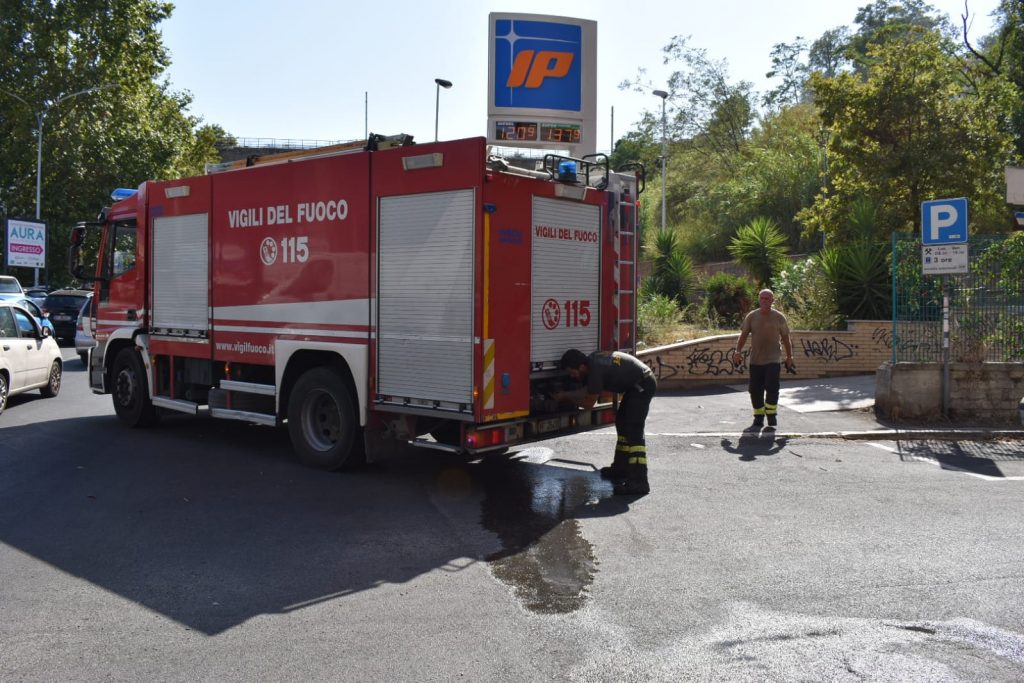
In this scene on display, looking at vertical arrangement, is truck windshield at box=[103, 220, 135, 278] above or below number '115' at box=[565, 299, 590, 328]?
above

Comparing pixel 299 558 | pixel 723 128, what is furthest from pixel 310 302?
pixel 723 128

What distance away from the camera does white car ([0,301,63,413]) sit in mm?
13000

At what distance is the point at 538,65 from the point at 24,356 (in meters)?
10.00

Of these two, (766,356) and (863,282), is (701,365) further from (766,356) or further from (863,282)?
(766,356)

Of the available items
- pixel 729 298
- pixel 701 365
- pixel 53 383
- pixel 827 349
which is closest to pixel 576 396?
pixel 701 365

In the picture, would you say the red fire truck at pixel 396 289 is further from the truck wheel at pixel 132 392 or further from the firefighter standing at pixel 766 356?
the firefighter standing at pixel 766 356

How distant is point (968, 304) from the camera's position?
40.0 ft

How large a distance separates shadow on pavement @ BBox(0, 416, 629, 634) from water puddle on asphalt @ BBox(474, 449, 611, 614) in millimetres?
17

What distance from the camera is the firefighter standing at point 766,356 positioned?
1155cm

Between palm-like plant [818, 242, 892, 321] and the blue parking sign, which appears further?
palm-like plant [818, 242, 892, 321]

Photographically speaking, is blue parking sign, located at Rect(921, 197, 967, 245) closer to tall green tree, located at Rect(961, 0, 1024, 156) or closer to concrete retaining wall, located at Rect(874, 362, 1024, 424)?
concrete retaining wall, located at Rect(874, 362, 1024, 424)

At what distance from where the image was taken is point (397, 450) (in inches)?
344

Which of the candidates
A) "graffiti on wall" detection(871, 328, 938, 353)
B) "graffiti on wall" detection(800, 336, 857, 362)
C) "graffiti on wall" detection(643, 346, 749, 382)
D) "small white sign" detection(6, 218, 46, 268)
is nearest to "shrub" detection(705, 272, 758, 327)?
"graffiti on wall" detection(800, 336, 857, 362)

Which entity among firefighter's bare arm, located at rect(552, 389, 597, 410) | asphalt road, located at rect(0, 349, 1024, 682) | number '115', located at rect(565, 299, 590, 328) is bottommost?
asphalt road, located at rect(0, 349, 1024, 682)
